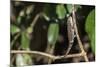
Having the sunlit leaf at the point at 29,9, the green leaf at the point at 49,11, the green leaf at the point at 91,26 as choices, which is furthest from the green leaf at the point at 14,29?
the green leaf at the point at 91,26

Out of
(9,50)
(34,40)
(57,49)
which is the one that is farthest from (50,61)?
(9,50)

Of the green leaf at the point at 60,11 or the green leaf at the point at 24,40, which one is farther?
the green leaf at the point at 60,11

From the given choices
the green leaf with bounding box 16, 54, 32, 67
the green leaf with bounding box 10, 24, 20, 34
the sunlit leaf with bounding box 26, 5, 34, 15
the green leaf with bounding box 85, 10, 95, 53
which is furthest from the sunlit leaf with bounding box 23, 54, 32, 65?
the green leaf with bounding box 85, 10, 95, 53

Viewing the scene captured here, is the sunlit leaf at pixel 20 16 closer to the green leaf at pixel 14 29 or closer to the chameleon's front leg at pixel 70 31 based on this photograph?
the green leaf at pixel 14 29

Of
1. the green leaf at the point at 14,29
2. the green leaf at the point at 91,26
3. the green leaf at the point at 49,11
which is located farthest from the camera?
the green leaf at the point at 91,26

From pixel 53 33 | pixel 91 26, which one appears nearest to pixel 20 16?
pixel 53 33

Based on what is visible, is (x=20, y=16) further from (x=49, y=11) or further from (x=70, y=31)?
(x=70, y=31)

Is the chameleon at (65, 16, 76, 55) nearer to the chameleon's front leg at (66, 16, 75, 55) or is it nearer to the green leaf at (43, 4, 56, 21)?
the chameleon's front leg at (66, 16, 75, 55)

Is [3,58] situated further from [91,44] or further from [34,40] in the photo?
[91,44]
